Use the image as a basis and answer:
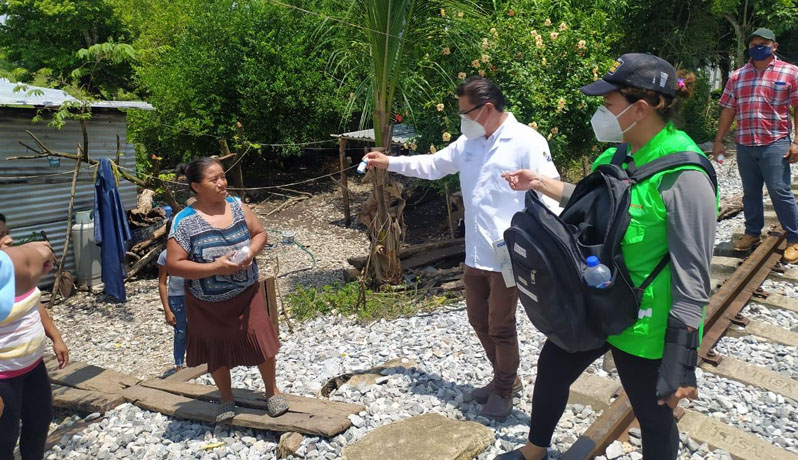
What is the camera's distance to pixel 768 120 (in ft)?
18.4

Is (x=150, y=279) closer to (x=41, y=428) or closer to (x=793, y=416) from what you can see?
(x=41, y=428)

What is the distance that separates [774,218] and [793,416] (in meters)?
4.11

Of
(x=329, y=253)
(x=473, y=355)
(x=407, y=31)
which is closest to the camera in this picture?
(x=473, y=355)

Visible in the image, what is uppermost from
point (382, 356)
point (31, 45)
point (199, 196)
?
point (31, 45)

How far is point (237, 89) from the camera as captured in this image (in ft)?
53.5

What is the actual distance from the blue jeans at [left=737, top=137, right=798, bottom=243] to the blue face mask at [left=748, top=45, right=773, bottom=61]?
784 mm

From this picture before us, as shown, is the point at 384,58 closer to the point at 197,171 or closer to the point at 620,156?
the point at 197,171

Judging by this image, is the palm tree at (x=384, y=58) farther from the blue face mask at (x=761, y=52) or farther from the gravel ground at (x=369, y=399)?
the blue face mask at (x=761, y=52)

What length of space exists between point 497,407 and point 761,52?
14.0 feet

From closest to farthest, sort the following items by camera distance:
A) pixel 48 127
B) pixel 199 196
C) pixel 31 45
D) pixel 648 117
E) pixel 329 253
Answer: pixel 648 117, pixel 199 196, pixel 48 127, pixel 329 253, pixel 31 45

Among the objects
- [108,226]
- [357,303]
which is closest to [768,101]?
[357,303]

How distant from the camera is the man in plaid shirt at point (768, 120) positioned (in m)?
5.60

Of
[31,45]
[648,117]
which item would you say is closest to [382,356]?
[648,117]

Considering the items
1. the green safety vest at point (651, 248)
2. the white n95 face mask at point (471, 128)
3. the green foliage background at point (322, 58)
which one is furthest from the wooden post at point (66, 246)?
the green safety vest at point (651, 248)
